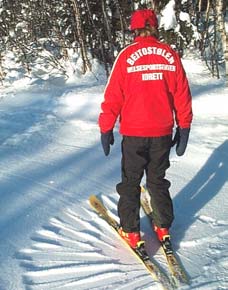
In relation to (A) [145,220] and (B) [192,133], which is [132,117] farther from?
(B) [192,133]

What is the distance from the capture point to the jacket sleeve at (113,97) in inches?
157

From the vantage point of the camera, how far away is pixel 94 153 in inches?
275

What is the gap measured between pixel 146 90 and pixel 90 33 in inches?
485

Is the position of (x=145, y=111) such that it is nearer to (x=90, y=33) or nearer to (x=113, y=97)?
(x=113, y=97)

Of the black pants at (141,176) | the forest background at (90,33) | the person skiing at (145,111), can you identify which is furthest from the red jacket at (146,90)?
the forest background at (90,33)

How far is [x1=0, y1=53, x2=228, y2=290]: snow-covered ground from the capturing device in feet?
12.7

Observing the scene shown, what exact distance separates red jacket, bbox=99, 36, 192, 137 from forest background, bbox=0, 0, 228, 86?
6.75 m

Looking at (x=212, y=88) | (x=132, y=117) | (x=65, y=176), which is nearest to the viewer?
(x=132, y=117)

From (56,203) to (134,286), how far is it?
6.06ft

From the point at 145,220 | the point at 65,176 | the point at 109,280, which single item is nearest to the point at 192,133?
the point at 65,176

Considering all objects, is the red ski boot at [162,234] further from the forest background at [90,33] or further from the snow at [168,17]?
the snow at [168,17]

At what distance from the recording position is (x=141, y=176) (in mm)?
4258

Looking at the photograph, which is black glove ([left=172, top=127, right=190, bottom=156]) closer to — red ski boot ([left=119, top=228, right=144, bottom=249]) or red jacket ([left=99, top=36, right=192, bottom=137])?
red jacket ([left=99, top=36, right=192, bottom=137])

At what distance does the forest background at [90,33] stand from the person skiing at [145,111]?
6.74 meters
